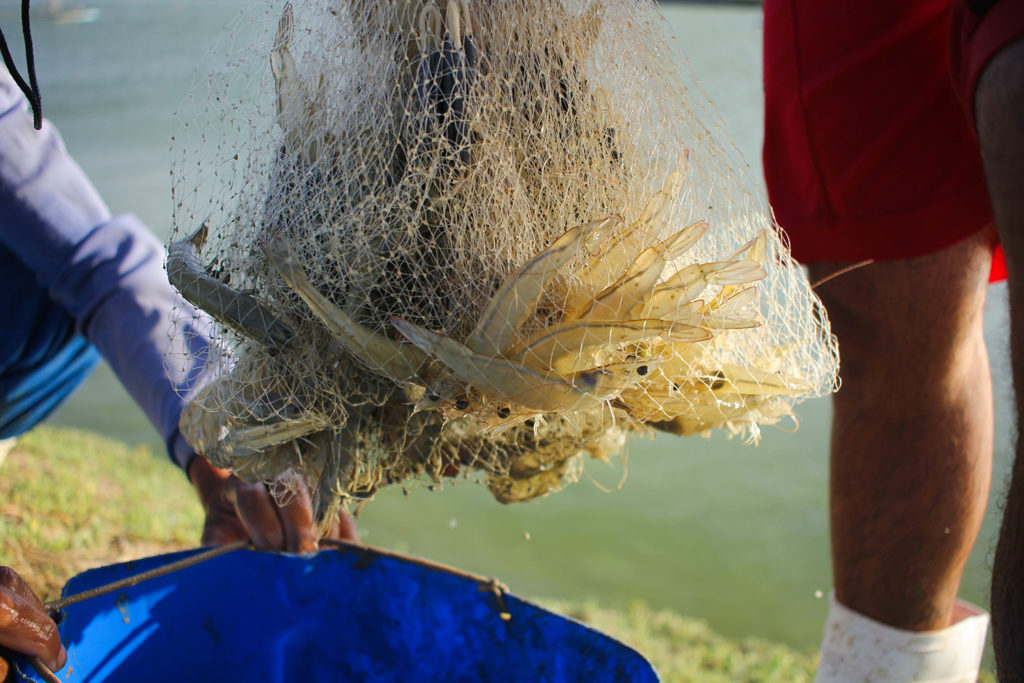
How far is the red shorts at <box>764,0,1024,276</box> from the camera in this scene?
1604mm

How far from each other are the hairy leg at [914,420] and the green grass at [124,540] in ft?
2.35

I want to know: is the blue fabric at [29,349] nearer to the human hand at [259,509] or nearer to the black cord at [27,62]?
the human hand at [259,509]

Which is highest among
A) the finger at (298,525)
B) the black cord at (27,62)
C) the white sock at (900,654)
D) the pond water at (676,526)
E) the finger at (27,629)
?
the black cord at (27,62)

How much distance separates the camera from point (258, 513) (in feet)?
5.30

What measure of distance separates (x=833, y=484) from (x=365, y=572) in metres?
1.12

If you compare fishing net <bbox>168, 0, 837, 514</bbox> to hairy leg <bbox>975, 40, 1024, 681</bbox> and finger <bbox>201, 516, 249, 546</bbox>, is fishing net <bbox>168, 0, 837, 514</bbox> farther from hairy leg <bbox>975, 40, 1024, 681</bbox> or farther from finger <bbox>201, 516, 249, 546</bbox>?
finger <bbox>201, 516, 249, 546</bbox>

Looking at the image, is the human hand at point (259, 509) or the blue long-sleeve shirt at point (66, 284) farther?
the blue long-sleeve shirt at point (66, 284)

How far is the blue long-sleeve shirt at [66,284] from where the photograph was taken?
179cm

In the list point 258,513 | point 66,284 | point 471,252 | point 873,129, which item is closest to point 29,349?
point 66,284

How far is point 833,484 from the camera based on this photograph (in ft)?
6.27

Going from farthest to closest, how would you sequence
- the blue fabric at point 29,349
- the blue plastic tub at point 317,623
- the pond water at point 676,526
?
the pond water at point 676,526 → the blue fabric at point 29,349 → the blue plastic tub at point 317,623

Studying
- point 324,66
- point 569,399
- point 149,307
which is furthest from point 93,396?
point 569,399

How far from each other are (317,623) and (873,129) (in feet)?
5.21

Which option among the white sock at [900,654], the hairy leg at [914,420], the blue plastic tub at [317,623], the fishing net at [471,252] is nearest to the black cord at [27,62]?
the fishing net at [471,252]
